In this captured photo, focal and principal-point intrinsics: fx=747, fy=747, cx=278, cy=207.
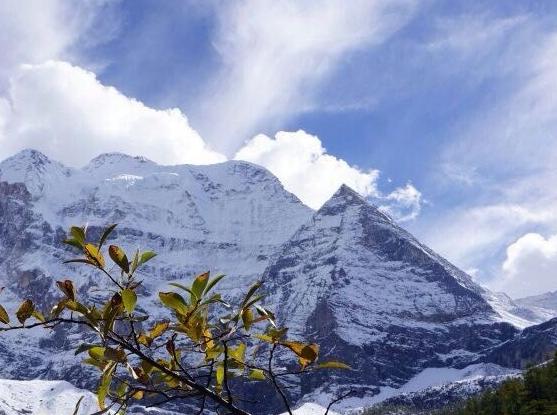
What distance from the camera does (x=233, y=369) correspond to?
7.70ft

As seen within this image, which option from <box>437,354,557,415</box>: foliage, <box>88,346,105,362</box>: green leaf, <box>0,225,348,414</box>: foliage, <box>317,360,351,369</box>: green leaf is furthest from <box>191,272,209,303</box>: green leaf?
<box>437,354,557,415</box>: foliage

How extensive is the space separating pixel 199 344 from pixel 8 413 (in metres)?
200

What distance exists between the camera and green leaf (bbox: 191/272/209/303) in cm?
192

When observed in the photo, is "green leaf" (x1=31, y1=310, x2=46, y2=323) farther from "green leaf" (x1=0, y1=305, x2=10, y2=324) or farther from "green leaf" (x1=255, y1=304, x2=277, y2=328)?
"green leaf" (x1=255, y1=304, x2=277, y2=328)

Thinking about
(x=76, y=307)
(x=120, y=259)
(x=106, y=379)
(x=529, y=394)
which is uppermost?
(x=529, y=394)

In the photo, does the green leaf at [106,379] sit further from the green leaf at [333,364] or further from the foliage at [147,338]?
the green leaf at [333,364]

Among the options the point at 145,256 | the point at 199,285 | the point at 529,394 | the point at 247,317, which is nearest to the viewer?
the point at 199,285

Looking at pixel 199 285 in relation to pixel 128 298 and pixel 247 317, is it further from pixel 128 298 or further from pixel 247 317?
pixel 247 317

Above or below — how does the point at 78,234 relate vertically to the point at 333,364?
above

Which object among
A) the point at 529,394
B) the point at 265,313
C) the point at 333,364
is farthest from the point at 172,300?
the point at 529,394

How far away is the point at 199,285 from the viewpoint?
1.92 m

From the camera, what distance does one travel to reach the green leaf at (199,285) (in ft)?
6.29

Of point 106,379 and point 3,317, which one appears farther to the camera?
point 3,317

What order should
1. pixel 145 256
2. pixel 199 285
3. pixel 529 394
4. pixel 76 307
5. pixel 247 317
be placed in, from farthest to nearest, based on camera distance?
pixel 529 394, pixel 145 256, pixel 247 317, pixel 76 307, pixel 199 285
